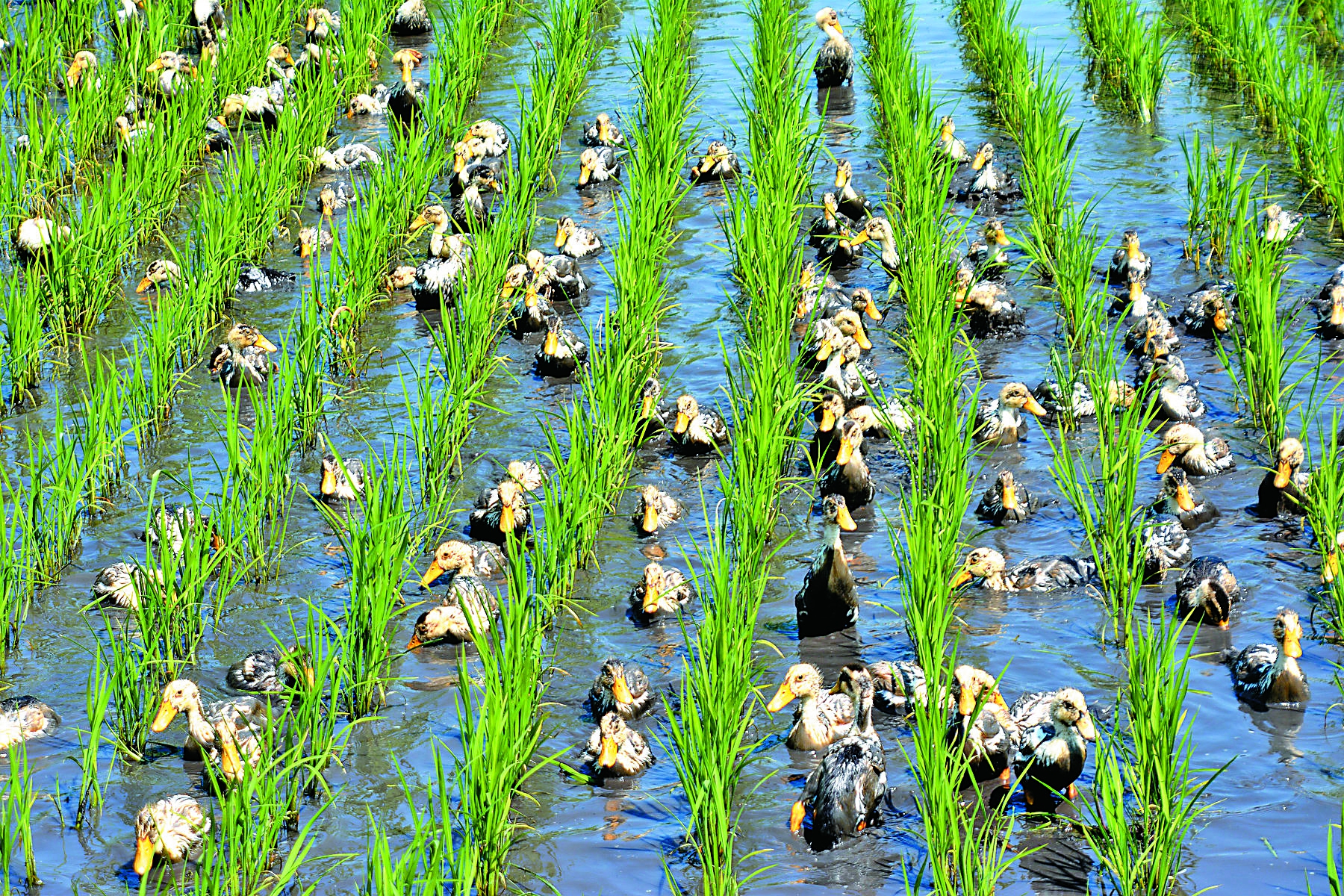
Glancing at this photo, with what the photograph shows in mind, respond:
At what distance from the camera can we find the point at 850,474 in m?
8.29

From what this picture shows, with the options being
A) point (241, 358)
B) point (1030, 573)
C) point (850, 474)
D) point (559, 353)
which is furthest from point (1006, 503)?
point (241, 358)

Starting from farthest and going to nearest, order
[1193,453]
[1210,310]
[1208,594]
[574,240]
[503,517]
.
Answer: [574,240] < [1210,310] < [1193,453] < [503,517] < [1208,594]

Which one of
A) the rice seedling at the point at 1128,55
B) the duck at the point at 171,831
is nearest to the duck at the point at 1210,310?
the rice seedling at the point at 1128,55

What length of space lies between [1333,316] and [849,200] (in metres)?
3.41

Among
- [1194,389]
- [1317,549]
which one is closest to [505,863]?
[1317,549]

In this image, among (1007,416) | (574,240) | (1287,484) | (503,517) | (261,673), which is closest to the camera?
(261,673)

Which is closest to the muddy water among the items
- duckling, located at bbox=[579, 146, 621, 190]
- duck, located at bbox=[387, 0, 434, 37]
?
duckling, located at bbox=[579, 146, 621, 190]

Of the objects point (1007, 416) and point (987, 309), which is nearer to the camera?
point (1007, 416)

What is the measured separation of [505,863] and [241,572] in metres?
2.16

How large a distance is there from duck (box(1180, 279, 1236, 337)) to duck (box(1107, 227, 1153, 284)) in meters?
0.42

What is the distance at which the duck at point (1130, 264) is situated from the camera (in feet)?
34.1

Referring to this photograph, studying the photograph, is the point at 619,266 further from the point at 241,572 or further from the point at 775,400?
the point at 241,572

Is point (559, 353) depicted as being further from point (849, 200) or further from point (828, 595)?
point (828, 595)

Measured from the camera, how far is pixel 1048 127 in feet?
36.5
